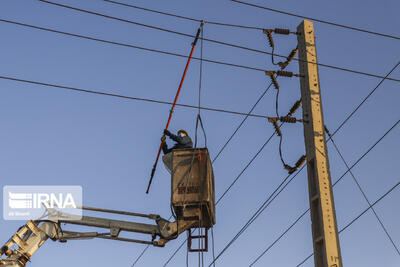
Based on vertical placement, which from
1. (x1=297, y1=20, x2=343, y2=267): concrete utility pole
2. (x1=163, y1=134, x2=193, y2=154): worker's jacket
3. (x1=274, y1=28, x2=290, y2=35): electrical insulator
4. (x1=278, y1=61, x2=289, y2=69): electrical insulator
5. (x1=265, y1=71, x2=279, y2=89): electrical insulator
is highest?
(x1=274, y1=28, x2=290, y2=35): electrical insulator

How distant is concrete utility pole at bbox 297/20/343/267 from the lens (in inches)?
281

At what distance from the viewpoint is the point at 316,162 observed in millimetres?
7734

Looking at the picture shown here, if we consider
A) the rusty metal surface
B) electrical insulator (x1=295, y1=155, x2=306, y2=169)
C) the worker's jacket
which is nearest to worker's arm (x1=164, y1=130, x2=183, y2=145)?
the worker's jacket

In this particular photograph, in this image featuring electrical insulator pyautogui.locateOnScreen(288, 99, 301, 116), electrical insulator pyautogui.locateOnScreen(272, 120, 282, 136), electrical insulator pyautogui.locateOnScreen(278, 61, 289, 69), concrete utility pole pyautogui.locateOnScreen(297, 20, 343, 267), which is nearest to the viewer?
concrete utility pole pyautogui.locateOnScreen(297, 20, 343, 267)

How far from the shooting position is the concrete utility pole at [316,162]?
7141mm

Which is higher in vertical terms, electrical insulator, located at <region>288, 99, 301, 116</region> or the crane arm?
electrical insulator, located at <region>288, 99, 301, 116</region>

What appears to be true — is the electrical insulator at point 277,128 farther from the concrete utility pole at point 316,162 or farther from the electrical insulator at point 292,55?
the electrical insulator at point 292,55

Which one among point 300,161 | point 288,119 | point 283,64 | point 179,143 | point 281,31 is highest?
point 281,31

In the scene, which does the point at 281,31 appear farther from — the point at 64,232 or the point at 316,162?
the point at 64,232

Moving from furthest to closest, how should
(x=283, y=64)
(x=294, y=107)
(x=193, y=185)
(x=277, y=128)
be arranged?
(x=193, y=185), (x=283, y=64), (x=277, y=128), (x=294, y=107)

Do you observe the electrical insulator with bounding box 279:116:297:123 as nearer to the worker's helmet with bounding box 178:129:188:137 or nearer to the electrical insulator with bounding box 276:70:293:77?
the electrical insulator with bounding box 276:70:293:77

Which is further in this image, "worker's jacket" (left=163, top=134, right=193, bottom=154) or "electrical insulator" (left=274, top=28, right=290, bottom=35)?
"worker's jacket" (left=163, top=134, right=193, bottom=154)

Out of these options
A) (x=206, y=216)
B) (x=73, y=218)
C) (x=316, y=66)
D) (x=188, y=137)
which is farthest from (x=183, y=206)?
(x=316, y=66)

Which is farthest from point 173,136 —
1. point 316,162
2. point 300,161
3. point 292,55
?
point 316,162
